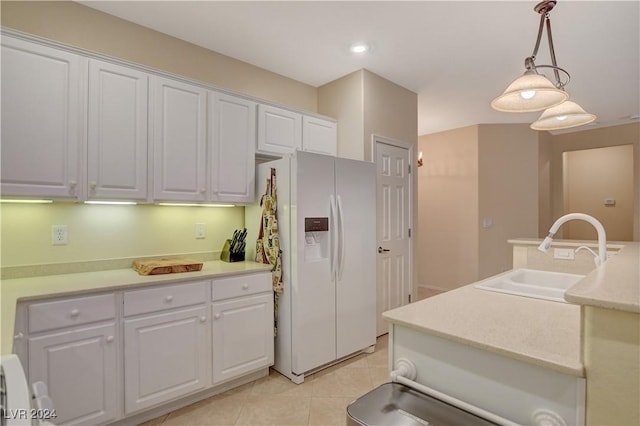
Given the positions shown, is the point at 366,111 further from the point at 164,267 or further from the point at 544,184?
the point at 544,184

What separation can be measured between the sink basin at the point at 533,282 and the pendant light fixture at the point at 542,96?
1.02 m

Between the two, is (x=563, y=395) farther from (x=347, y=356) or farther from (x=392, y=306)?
(x=392, y=306)

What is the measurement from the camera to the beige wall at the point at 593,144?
16.1ft

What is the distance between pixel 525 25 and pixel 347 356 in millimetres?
3038

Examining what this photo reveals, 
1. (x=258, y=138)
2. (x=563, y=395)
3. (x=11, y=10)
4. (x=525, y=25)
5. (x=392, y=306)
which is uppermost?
(x=525, y=25)

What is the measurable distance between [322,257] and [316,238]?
16 cm

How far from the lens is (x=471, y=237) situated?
5.14 meters

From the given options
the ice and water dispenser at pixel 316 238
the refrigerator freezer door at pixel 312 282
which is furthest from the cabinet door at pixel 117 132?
the ice and water dispenser at pixel 316 238

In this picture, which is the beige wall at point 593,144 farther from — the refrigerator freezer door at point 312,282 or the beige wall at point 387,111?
the refrigerator freezer door at point 312,282

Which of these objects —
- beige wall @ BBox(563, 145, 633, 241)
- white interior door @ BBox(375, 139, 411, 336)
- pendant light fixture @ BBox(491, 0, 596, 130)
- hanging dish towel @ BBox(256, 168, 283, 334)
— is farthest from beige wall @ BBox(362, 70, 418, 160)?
beige wall @ BBox(563, 145, 633, 241)

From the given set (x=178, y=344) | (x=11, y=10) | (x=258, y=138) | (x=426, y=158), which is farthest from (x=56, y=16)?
(x=426, y=158)

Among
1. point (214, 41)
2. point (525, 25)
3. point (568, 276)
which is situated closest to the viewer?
point (568, 276)

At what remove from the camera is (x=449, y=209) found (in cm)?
544

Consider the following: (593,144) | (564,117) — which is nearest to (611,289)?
(564,117)
